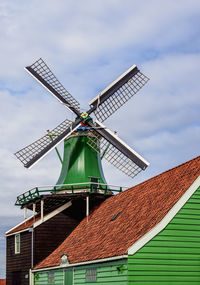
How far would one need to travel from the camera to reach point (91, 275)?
78.5 feet

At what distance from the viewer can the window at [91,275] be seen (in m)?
23.4

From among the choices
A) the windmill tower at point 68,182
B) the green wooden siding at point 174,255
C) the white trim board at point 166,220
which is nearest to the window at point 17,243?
the windmill tower at point 68,182

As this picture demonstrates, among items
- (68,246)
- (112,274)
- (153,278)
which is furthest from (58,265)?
(153,278)

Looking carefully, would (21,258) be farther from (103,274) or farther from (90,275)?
(103,274)

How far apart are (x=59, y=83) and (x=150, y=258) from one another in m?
22.1

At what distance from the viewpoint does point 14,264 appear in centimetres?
3566

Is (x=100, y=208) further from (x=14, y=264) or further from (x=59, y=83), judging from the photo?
(x=59, y=83)

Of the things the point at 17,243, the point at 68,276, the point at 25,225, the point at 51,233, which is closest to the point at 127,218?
the point at 68,276

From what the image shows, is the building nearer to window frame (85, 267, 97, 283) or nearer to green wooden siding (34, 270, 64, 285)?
window frame (85, 267, 97, 283)

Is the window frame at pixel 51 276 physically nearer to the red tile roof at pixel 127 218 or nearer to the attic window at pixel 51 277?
the attic window at pixel 51 277

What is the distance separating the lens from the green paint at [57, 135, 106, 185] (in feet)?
120

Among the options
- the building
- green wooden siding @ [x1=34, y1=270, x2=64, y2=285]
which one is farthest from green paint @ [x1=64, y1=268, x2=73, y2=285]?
green wooden siding @ [x1=34, y1=270, x2=64, y2=285]

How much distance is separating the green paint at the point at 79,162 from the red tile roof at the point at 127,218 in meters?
5.00

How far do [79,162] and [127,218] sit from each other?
12377mm
